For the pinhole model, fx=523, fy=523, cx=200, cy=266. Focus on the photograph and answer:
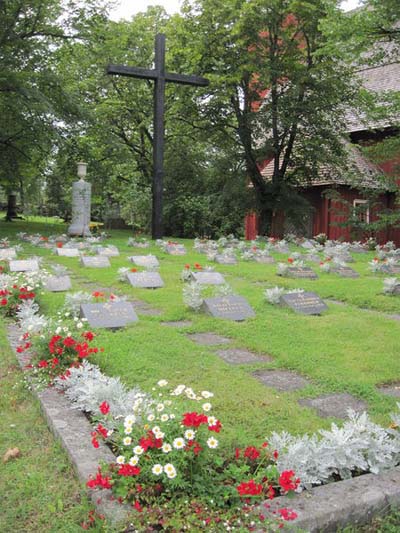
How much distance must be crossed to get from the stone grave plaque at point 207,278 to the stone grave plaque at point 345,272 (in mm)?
2680

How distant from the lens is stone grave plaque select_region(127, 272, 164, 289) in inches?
310

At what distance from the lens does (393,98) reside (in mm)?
13047

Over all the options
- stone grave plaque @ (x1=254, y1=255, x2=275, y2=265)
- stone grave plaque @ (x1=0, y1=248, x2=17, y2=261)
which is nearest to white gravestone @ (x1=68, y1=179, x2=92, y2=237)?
stone grave plaque @ (x1=0, y1=248, x2=17, y2=261)

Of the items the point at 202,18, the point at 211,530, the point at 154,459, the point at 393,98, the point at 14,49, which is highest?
the point at 202,18

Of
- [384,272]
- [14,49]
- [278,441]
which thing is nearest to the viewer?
[278,441]

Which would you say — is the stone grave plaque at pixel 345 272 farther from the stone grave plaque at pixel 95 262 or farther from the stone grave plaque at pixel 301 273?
the stone grave plaque at pixel 95 262

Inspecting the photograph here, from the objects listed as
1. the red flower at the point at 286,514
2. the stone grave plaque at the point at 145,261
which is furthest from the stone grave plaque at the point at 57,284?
the red flower at the point at 286,514

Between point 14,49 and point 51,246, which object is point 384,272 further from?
point 14,49

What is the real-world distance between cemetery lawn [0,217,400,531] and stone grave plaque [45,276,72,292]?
0.60ft

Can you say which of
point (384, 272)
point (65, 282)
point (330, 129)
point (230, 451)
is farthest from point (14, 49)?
point (230, 451)

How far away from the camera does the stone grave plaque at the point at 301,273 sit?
29.6 ft

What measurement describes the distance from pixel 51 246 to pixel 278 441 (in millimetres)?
10982

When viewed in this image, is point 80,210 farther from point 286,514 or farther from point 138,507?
point 286,514

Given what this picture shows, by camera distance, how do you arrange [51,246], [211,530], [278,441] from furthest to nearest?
[51,246]
[278,441]
[211,530]
